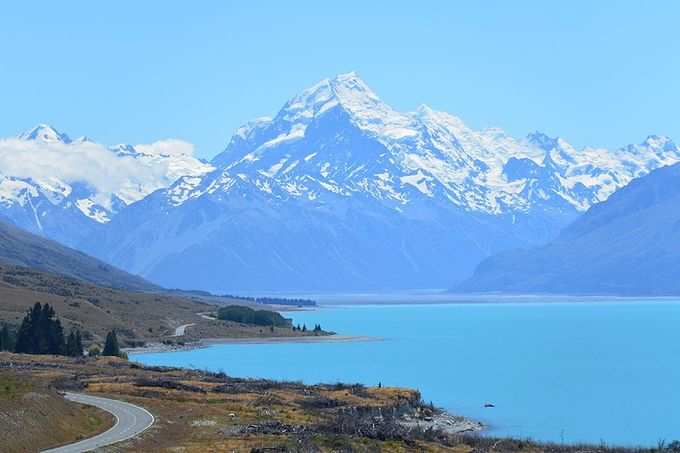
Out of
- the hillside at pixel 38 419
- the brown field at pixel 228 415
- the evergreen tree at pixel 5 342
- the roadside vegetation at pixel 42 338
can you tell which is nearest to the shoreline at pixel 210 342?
the evergreen tree at pixel 5 342

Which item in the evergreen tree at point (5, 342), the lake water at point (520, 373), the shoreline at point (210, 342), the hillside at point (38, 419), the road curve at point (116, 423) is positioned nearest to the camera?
the hillside at point (38, 419)

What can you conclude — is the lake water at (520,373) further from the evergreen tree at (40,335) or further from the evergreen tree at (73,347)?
the evergreen tree at (40,335)

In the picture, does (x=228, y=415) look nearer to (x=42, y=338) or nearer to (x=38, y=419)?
(x=38, y=419)

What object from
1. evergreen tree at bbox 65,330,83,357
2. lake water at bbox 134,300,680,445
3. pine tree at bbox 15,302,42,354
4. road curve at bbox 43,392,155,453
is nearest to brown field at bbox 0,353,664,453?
road curve at bbox 43,392,155,453

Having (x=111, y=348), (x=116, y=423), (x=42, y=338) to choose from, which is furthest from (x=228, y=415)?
(x=111, y=348)

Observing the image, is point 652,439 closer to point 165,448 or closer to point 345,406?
point 345,406

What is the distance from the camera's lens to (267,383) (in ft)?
307

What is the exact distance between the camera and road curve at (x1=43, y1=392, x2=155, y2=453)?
5044 centimetres

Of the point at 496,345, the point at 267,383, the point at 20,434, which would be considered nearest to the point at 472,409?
the point at 267,383

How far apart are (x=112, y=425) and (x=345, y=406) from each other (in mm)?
23689

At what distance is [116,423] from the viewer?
58.8 meters

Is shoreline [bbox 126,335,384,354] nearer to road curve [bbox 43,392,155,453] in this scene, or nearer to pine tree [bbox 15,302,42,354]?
pine tree [bbox 15,302,42,354]

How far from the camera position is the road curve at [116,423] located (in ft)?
165

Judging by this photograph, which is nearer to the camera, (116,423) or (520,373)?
(116,423)
